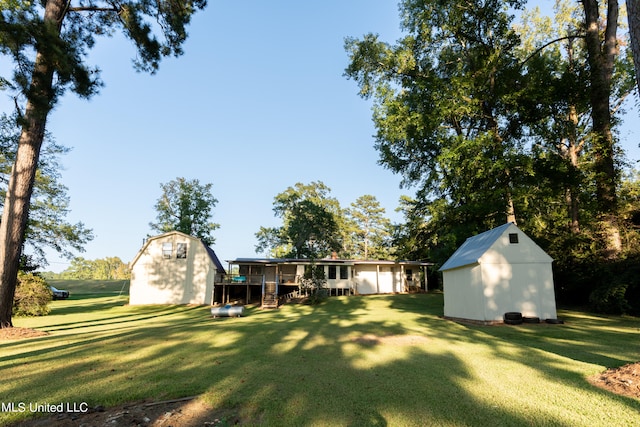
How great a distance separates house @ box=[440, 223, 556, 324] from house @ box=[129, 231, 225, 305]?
19512 millimetres

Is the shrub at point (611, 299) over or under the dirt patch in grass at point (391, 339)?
over

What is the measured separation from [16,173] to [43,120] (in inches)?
81.9

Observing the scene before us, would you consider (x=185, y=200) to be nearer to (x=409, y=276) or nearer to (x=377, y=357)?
(x=409, y=276)

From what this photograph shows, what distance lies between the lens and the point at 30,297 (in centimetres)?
1931

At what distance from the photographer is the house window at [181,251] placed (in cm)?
2731

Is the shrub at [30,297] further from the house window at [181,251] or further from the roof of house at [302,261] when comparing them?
the roof of house at [302,261]

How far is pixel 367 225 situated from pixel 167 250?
31353mm

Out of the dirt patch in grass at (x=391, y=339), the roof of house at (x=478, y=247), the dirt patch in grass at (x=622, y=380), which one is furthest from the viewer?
the roof of house at (x=478, y=247)

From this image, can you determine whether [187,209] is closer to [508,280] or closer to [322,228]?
[322,228]

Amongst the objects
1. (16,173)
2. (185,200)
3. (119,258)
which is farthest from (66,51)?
(119,258)

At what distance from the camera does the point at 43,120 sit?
439 inches

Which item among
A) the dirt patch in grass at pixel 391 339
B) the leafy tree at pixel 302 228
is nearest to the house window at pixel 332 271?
the leafy tree at pixel 302 228

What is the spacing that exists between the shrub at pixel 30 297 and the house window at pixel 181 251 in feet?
28.8

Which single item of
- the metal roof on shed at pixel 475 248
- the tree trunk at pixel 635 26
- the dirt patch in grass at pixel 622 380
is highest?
the tree trunk at pixel 635 26
